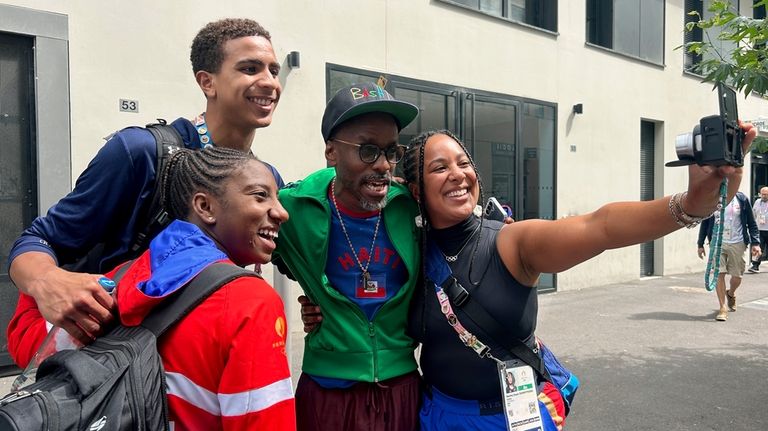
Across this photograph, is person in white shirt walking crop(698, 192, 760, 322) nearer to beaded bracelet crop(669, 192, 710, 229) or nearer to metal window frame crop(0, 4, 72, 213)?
beaded bracelet crop(669, 192, 710, 229)

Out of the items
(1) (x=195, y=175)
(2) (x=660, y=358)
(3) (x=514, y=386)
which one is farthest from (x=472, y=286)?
(2) (x=660, y=358)

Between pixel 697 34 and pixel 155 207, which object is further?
pixel 697 34

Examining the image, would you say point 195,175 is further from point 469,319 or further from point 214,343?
point 469,319

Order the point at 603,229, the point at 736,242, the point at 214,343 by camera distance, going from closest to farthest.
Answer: the point at 214,343 < the point at 603,229 < the point at 736,242

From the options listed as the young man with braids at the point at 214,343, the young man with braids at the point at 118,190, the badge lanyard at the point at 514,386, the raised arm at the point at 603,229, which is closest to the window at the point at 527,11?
the young man with braids at the point at 118,190

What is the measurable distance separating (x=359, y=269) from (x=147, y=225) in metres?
0.77

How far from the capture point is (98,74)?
5.57 metres

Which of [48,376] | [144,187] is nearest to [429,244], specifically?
[144,187]

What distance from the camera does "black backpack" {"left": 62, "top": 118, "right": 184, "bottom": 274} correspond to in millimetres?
1909

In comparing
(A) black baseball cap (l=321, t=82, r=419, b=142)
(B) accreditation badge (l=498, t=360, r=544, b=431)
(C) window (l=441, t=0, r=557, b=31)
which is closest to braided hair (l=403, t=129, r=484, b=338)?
(A) black baseball cap (l=321, t=82, r=419, b=142)

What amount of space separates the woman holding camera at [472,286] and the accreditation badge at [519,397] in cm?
2

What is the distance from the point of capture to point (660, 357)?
6.24 meters

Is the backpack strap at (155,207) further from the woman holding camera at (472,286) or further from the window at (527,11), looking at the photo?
the window at (527,11)

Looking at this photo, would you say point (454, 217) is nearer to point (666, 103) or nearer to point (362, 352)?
point (362, 352)
